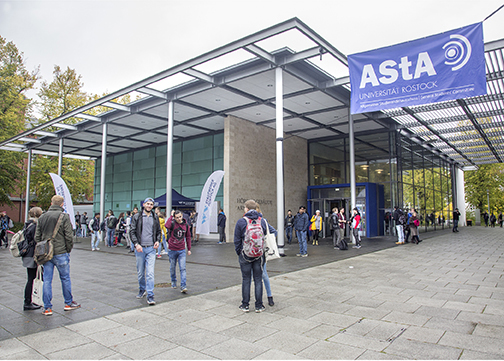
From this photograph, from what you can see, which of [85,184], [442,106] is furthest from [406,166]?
[85,184]

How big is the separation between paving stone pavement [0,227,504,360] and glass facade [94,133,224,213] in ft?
47.1

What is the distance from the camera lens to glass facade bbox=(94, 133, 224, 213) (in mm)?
22547

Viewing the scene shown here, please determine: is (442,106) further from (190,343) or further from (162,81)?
(190,343)

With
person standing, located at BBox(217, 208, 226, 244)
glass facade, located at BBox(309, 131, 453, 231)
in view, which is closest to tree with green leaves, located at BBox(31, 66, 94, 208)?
person standing, located at BBox(217, 208, 226, 244)

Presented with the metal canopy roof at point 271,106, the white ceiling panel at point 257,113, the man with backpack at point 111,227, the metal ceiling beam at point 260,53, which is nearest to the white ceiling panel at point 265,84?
the metal canopy roof at point 271,106

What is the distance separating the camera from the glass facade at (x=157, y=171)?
888 inches

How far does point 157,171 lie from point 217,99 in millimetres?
10801

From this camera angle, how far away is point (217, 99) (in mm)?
17266

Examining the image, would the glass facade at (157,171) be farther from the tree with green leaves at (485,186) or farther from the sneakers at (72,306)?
the tree with green leaves at (485,186)

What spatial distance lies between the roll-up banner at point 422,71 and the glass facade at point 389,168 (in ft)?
43.0

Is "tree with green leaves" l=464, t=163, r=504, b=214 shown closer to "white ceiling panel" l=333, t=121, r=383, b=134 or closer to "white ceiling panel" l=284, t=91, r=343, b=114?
"white ceiling panel" l=333, t=121, r=383, b=134

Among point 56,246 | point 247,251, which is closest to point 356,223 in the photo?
point 247,251

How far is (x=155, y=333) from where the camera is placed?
447 centimetres

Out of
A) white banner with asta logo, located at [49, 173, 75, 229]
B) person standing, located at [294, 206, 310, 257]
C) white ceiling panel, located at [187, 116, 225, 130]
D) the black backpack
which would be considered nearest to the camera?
person standing, located at [294, 206, 310, 257]
